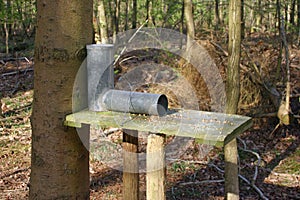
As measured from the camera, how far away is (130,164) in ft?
9.08

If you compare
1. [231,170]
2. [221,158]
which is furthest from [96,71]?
[221,158]

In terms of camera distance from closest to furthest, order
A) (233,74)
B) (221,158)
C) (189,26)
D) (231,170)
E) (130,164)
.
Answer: (130,164)
(233,74)
(231,170)
(189,26)
(221,158)

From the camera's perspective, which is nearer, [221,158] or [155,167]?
[155,167]

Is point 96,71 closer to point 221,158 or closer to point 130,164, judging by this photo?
point 130,164

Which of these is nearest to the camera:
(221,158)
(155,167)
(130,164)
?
(155,167)

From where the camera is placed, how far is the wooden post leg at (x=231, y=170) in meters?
4.18

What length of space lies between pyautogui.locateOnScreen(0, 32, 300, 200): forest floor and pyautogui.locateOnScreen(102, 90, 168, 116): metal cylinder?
2768 millimetres

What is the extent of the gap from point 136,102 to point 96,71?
0.90 ft

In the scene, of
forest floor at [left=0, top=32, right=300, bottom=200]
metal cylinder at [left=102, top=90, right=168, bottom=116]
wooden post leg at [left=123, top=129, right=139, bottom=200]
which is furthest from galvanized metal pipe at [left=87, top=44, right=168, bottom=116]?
forest floor at [left=0, top=32, right=300, bottom=200]

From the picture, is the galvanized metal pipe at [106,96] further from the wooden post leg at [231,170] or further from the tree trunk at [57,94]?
the wooden post leg at [231,170]

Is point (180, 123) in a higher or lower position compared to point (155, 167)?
higher

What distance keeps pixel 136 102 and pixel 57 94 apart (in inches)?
16.7

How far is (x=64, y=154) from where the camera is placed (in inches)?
87.4

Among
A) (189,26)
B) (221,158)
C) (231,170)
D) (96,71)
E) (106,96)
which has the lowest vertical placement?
(221,158)
